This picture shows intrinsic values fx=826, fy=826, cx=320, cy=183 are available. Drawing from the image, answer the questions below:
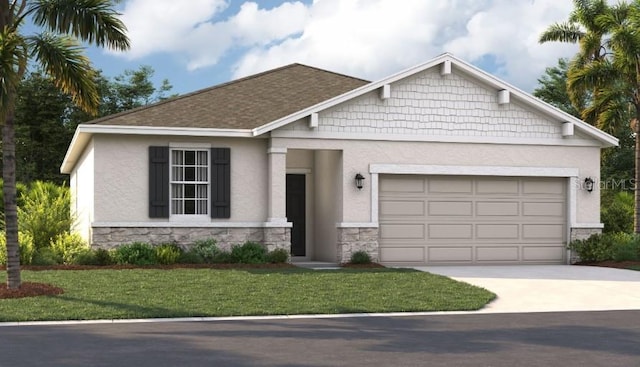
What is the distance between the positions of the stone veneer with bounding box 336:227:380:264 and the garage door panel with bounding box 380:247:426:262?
42 cm

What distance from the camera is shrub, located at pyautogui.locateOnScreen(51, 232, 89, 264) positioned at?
63.9ft

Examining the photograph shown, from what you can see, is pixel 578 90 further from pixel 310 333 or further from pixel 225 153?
pixel 310 333

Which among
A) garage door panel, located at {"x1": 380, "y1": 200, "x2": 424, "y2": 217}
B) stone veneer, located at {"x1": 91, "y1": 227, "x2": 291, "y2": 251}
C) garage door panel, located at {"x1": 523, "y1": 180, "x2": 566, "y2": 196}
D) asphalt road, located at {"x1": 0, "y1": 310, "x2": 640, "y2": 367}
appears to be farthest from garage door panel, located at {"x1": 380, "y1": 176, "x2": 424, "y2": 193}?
asphalt road, located at {"x1": 0, "y1": 310, "x2": 640, "y2": 367}

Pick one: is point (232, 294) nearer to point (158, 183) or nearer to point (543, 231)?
point (158, 183)

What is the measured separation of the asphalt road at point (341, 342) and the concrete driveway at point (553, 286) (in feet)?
4.51

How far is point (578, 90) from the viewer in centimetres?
2509

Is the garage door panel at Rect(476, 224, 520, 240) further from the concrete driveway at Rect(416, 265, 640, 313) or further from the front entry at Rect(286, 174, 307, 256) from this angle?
the front entry at Rect(286, 174, 307, 256)

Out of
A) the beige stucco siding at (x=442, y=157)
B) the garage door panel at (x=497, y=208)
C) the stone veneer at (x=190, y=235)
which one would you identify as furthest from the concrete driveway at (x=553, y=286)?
A: the stone veneer at (x=190, y=235)

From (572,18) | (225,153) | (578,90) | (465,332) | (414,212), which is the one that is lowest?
(465,332)

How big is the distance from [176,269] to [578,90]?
13736 millimetres

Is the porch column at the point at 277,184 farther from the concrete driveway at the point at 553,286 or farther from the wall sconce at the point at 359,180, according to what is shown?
the concrete driveway at the point at 553,286

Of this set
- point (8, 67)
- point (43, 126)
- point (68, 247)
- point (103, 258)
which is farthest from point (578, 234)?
point (43, 126)

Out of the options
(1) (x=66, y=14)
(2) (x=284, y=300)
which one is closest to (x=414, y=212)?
(2) (x=284, y=300)

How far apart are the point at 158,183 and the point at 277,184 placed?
2913 mm
